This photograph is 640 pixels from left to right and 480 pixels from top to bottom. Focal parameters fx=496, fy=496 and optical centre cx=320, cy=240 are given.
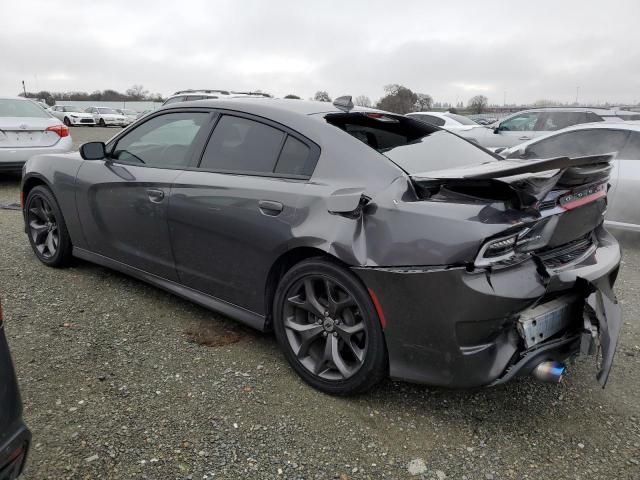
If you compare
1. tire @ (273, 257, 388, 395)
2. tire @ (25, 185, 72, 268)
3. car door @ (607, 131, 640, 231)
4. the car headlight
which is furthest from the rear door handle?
car door @ (607, 131, 640, 231)

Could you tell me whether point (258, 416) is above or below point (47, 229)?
below

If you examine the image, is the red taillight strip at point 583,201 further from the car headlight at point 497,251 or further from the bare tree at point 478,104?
the bare tree at point 478,104

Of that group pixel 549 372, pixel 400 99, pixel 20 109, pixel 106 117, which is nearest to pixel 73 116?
pixel 106 117

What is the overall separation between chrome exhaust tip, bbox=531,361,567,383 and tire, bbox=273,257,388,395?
0.68 m

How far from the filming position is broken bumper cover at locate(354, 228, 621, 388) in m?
2.08

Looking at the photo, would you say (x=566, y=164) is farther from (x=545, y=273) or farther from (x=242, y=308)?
(x=242, y=308)

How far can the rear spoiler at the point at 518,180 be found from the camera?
2039 millimetres

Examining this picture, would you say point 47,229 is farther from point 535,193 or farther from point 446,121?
point 446,121

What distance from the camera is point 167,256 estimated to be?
3305 millimetres

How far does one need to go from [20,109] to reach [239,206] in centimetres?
712

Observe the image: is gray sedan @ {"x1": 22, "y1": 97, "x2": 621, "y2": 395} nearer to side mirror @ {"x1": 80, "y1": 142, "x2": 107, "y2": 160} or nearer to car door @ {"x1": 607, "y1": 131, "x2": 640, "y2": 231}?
side mirror @ {"x1": 80, "y1": 142, "x2": 107, "y2": 160}

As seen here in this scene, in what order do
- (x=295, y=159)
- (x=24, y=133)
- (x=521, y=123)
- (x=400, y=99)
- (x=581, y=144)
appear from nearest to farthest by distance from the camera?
(x=295, y=159) < (x=581, y=144) < (x=24, y=133) < (x=521, y=123) < (x=400, y=99)

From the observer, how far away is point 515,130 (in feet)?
33.2

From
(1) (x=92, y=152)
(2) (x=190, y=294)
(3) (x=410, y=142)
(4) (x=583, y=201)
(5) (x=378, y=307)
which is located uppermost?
(3) (x=410, y=142)
